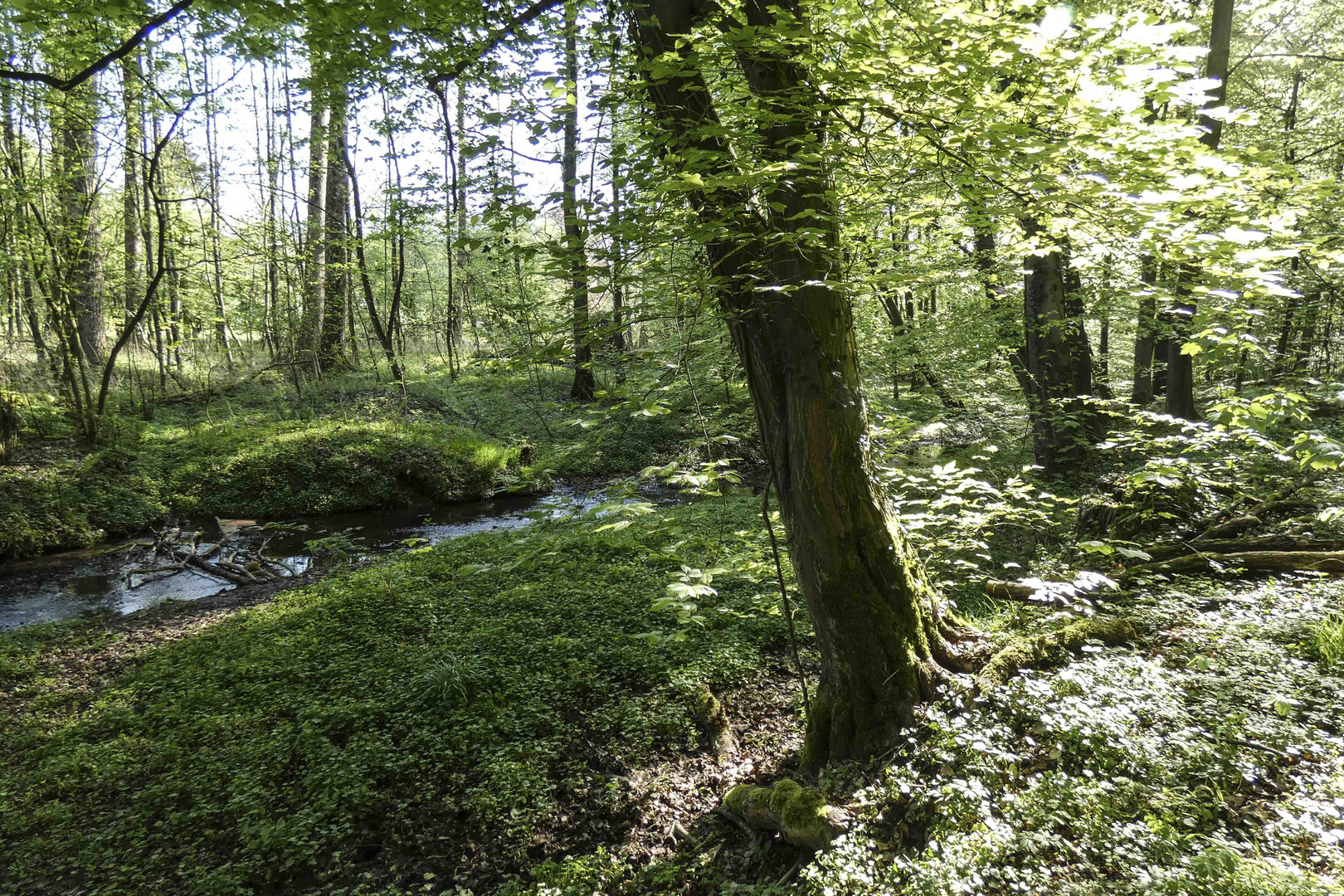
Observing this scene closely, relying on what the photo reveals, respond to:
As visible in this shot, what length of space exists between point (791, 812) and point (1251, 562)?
15.1 feet

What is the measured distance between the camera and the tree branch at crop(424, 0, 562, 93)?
11.1 feet

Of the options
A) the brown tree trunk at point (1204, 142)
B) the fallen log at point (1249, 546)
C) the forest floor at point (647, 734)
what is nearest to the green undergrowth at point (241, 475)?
the forest floor at point (647, 734)

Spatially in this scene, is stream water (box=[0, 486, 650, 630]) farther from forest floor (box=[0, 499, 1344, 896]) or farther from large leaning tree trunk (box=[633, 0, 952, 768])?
large leaning tree trunk (box=[633, 0, 952, 768])

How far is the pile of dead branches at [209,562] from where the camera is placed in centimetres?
816

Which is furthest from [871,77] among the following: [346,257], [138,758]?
[346,257]

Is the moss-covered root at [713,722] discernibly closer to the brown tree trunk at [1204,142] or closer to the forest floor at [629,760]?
the forest floor at [629,760]

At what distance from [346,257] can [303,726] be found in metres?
12.1

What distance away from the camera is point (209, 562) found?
862 centimetres

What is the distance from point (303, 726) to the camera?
449cm

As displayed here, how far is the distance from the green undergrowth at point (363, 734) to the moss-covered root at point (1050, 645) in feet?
6.01

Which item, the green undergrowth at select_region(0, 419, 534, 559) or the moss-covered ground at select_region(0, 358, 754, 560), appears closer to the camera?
the green undergrowth at select_region(0, 419, 534, 559)

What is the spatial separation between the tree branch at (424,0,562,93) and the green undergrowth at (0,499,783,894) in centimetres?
259

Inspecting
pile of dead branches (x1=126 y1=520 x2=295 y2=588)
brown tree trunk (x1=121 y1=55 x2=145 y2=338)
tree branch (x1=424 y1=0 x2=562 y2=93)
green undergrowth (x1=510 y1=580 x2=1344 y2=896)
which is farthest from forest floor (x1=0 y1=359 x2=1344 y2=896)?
brown tree trunk (x1=121 y1=55 x2=145 y2=338)

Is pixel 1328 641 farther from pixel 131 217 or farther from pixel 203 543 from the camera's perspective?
pixel 131 217
